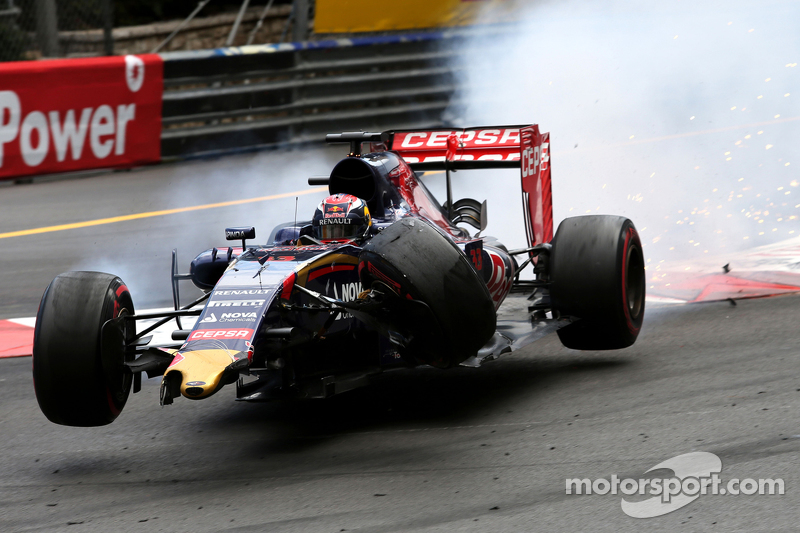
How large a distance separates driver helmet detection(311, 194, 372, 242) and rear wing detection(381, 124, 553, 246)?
1789mm

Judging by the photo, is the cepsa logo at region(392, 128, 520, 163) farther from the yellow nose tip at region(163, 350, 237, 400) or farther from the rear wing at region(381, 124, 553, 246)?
the yellow nose tip at region(163, 350, 237, 400)

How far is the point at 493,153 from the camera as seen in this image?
812 cm

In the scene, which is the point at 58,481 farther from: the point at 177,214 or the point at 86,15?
the point at 86,15

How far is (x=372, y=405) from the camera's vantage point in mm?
6344

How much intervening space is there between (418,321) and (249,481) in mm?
1116

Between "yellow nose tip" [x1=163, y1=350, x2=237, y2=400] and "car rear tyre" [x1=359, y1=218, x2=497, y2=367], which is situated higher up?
"car rear tyre" [x1=359, y1=218, x2=497, y2=367]

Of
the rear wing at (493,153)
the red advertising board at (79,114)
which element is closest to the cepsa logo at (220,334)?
the rear wing at (493,153)

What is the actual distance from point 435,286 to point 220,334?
1056 mm

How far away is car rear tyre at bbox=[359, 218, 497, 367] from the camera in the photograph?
531cm

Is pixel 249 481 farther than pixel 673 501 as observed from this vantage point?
Yes

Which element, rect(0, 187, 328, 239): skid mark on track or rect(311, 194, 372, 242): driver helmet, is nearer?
rect(311, 194, 372, 242): driver helmet

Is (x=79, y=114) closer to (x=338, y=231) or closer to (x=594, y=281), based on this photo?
(x=338, y=231)

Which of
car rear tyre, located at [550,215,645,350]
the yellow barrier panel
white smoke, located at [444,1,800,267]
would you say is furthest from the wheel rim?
the yellow barrier panel

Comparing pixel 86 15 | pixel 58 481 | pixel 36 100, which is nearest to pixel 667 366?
pixel 58 481
